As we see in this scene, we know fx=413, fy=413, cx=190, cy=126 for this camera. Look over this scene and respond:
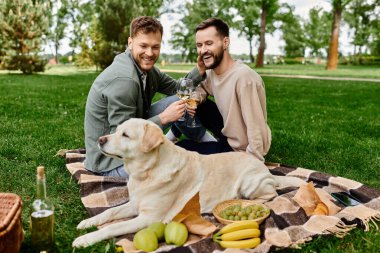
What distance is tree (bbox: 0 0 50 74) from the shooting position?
2498 cm

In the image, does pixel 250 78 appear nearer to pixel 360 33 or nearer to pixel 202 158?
pixel 202 158

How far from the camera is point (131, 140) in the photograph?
416 centimetres

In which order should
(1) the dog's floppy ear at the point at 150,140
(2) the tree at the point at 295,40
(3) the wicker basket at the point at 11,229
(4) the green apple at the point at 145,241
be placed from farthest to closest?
(2) the tree at the point at 295,40 < (1) the dog's floppy ear at the point at 150,140 < (4) the green apple at the point at 145,241 < (3) the wicker basket at the point at 11,229

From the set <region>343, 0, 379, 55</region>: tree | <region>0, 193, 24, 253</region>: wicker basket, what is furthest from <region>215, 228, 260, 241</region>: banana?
<region>343, 0, 379, 55</region>: tree

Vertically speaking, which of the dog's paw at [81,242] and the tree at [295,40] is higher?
the tree at [295,40]

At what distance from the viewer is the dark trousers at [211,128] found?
6.14 meters

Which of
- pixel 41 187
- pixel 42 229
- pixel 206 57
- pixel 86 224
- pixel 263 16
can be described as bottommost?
pixel 86 224

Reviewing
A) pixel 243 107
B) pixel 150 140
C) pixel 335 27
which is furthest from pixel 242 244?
A: pixel 335 27

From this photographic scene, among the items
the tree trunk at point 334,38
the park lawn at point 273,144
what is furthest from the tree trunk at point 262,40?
the park lawn at point 273,144

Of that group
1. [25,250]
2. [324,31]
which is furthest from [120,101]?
[324,31]

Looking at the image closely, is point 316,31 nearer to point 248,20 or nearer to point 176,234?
point 248,20

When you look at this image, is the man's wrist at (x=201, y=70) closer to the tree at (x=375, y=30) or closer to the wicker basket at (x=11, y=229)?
the wicker basket at (x=11, y=229)

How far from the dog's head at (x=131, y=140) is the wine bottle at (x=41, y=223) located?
77 cm

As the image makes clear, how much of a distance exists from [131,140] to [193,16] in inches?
2192
